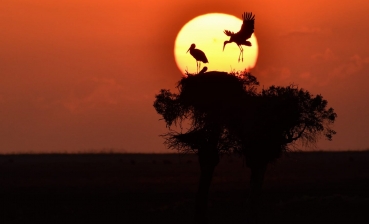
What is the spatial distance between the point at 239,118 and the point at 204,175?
283 centimetres

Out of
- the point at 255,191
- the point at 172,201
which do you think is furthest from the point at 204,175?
the point at 172,201

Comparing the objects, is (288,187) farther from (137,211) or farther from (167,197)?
(137,211)

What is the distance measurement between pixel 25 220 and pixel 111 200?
41.7ft

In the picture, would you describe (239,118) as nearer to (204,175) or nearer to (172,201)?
(204,175)

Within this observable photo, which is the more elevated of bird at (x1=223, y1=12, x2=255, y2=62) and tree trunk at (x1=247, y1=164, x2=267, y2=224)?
bird at (x1=223, y1=12, x2=255, y2=62)

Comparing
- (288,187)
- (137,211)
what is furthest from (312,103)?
(288,187)

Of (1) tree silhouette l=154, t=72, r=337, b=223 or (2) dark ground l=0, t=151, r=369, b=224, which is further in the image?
(2) dark ground l=0, t=151, r=369, b=224

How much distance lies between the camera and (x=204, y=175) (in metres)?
33.4

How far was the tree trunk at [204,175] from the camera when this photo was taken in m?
33.1

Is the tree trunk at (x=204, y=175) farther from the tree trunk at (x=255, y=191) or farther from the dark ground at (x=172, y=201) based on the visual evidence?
the dark ground at (x=172, y=201)

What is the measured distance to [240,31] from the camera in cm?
3425

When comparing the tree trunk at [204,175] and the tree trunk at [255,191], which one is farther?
the tree trunk at [204,175]

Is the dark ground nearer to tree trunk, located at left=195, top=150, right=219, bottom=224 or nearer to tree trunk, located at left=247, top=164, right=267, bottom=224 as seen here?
tree trunk, located at left=247, top=164, right=267, bottom=224

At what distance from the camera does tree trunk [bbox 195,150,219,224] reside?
33.1 metres
